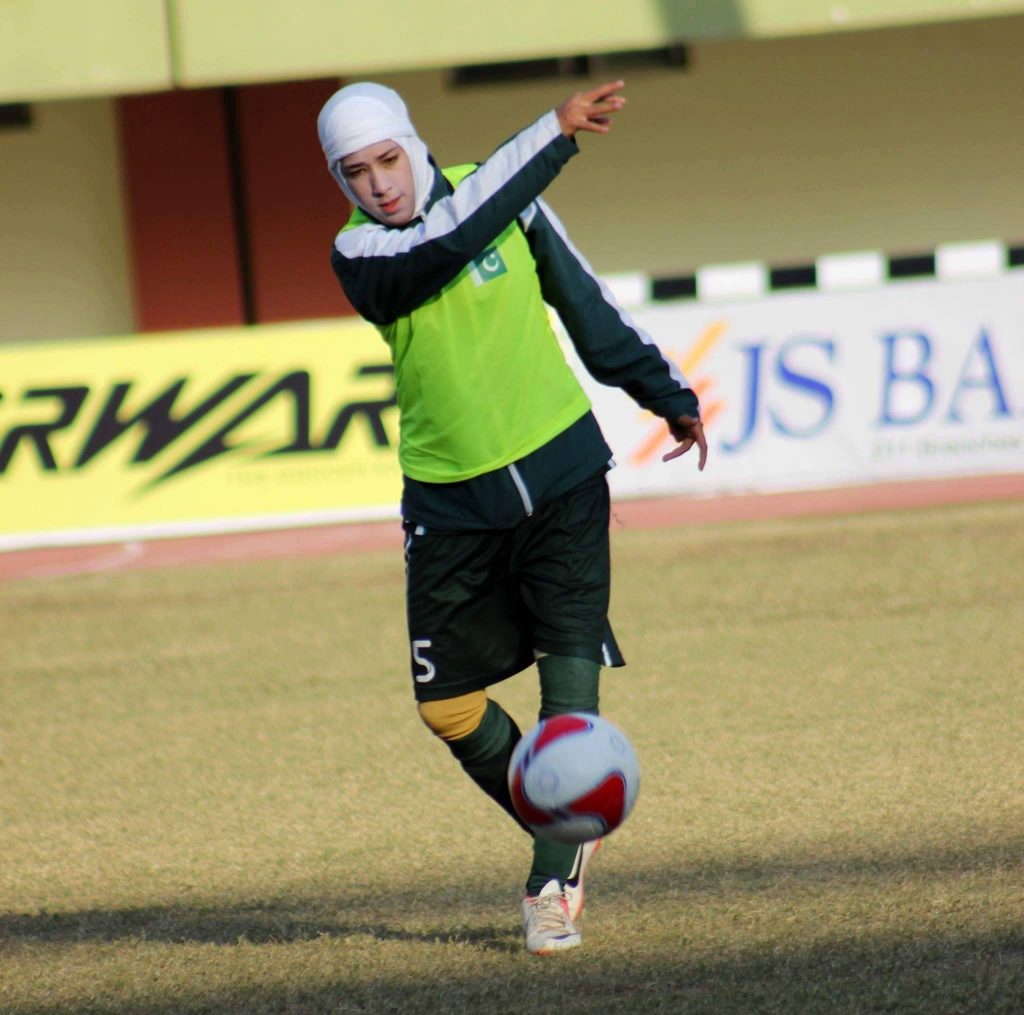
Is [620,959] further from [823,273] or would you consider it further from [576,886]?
[823,273]

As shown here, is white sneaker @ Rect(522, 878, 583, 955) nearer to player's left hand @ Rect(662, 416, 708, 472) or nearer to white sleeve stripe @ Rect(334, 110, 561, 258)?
player's left hand @ Rect(662, 416, 708, 472)

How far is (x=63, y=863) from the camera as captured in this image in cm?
502

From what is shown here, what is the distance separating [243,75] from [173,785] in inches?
293

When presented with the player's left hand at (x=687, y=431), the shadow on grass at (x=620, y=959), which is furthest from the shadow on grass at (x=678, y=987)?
the player's left hand at (x=687, y=431)

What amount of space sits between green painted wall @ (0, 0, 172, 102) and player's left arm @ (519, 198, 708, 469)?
8.91m

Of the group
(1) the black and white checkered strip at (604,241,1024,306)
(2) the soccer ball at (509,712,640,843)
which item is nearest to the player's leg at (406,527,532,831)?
(2) the soccer ball at (509,712,640,843)

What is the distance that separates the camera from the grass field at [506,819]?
378cm

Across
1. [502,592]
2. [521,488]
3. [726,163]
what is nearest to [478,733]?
[502,592]

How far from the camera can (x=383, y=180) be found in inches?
146

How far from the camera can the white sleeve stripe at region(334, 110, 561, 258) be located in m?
3.62

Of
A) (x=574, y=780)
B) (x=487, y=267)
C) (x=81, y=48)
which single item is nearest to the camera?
(x=574, y=780)

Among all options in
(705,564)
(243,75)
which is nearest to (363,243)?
(705,564)

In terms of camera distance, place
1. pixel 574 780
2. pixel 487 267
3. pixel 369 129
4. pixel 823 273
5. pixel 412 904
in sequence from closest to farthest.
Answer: pixel 574 780, pixel 369 129, pixel 487 267, pixel 412 904, pixel 823 273

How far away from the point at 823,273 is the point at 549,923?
36.0 feet
